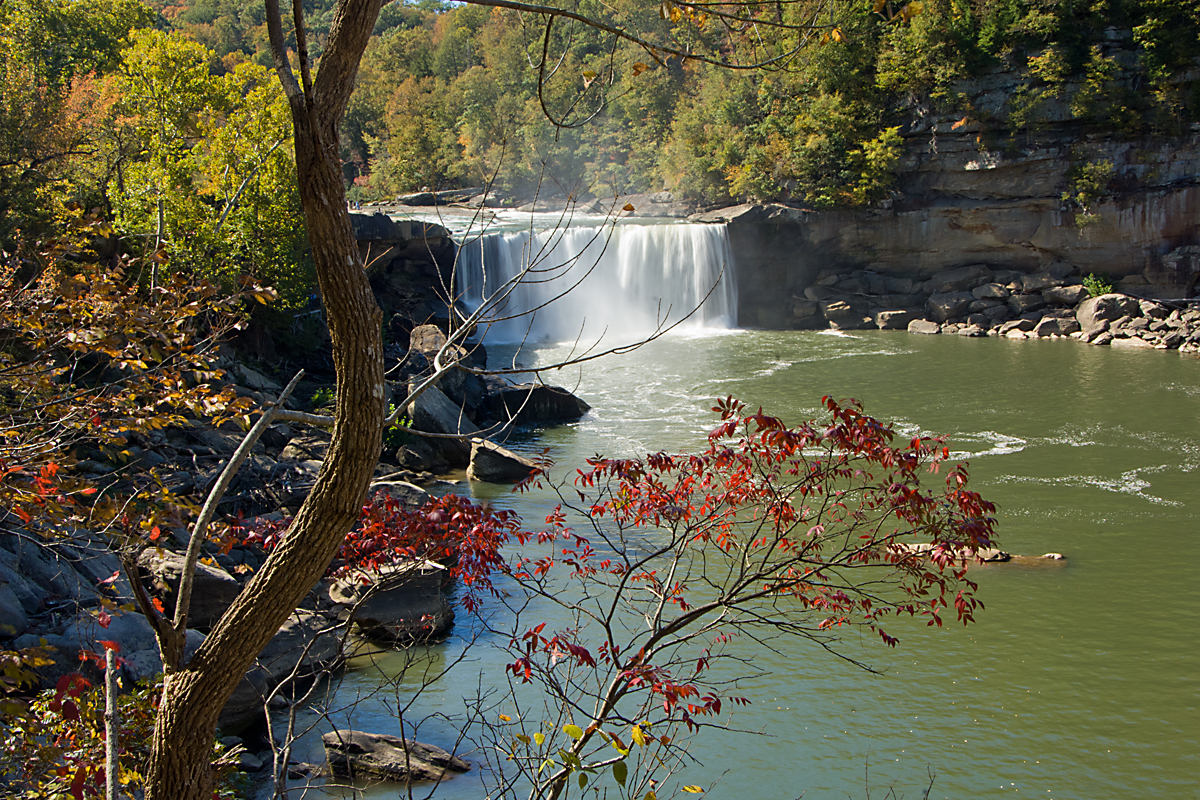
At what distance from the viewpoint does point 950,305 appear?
26.6 metres

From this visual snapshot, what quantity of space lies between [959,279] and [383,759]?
25682 mm

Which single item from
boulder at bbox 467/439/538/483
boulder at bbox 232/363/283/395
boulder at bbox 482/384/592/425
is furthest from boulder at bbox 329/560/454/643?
boulder at bbox 482/384/592/425

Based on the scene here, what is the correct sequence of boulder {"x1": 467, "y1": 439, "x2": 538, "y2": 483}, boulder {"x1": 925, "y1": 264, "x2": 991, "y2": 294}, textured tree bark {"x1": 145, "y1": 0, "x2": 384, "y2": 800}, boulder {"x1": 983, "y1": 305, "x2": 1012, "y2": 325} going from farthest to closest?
boulder {"x1": 925, "y1": 264, "x2": 991, "y2": 294} < boulder {"x1": 983, "y1": 305, "x2": 1012, "y2": 325} < boulder {"x1": 467, "y1": 439, "x2": 538, "y2": 483} < textured tree bark {"x1": 145, "y1": 0, "x2": 384, "y2": 800}

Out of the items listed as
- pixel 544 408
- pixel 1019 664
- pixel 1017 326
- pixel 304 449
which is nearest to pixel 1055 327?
pixel 1017 326

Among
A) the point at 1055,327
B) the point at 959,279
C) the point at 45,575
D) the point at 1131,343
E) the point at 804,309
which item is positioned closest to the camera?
the point at 45,575

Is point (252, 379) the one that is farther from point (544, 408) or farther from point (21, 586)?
point (21, 586)

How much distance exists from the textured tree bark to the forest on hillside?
44cm

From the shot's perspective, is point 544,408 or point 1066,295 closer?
point 544,408

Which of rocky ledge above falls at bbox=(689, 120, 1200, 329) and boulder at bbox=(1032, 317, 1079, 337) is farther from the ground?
rocky ledge above falls at bbox=(689, 120, 1200, 329)

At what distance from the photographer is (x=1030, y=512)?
37.5 feet

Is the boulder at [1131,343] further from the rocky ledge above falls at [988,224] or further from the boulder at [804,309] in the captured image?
the boulder at [804,309]

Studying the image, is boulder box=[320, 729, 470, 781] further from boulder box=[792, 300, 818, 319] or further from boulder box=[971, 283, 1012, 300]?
boulder box=[971, 283, 1012, 300]

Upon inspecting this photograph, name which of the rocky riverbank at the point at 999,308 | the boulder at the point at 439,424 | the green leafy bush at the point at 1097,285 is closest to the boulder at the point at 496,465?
the boulder at the point at 439,424

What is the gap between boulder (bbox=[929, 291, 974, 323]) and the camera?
87.2ft
